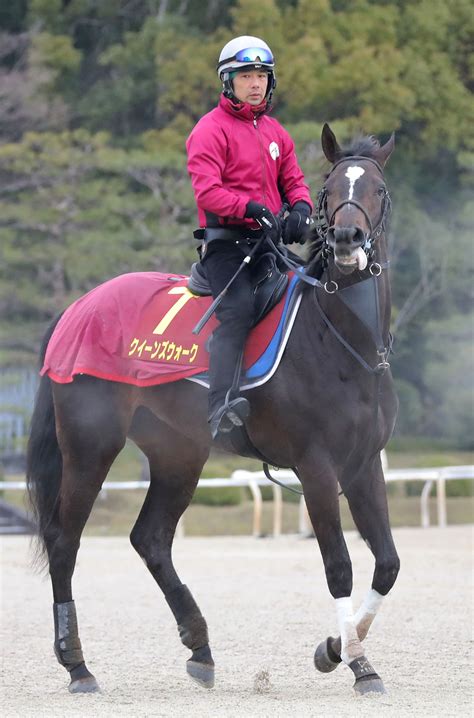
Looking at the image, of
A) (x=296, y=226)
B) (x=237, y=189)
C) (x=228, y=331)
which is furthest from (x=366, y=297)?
(x=237, y=189)

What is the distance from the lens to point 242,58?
20.0ft

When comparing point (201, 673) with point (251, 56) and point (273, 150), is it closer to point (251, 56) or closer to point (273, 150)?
point (273, 150)

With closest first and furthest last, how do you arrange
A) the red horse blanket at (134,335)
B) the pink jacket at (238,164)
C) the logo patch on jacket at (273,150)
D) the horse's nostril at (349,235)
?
the horse's nostril at (349,235) → the pink jacket at (238,164) → the logo patch on jacket at (273,150) → the red horse blanket at (134,335)

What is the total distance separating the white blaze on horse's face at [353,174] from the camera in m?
5.65

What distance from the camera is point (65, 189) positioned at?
73.2 feet

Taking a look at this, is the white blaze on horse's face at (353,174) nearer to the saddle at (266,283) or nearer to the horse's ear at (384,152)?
the horse's ear at (384,152)

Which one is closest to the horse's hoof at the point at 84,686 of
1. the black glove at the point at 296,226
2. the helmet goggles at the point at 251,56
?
the black glove at the point at 296,226

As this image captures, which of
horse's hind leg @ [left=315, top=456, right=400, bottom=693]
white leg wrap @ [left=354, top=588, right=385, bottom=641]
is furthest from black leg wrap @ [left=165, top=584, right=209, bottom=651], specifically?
white leg wrap @ [left=354, top=588, right=385, bottom=641]

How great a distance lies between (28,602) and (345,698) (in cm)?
458

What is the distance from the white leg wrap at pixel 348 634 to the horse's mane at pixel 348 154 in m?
1.57

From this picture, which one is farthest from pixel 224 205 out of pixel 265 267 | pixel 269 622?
pixel 269 622

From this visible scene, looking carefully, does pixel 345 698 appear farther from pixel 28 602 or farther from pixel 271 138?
pixel 28 602

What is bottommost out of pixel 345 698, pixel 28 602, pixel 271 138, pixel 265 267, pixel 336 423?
pixel 28 602

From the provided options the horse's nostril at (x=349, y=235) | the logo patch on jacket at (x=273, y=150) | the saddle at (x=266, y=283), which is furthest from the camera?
the logo patch on jacket at (x=273, y=150)
